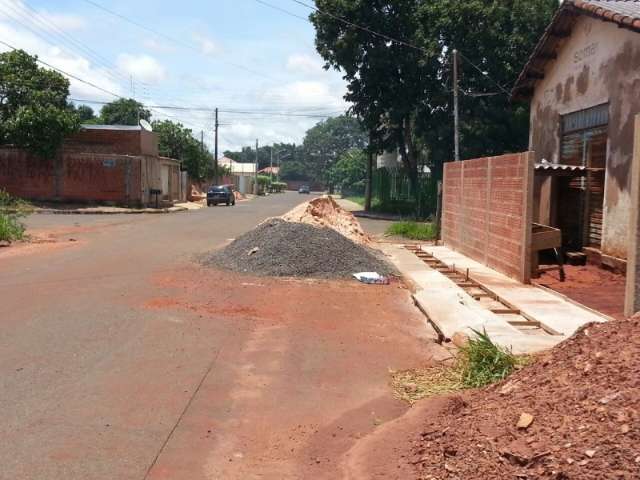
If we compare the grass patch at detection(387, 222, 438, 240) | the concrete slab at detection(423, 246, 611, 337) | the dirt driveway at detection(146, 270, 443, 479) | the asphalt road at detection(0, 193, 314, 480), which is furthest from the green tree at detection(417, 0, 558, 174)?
the dirt driveway at detection(146, 270, 443, 479)

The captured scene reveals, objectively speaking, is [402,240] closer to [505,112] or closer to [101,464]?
[505,112]

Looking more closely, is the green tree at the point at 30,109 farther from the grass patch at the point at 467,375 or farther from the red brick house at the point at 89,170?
the grass patch at the point at 467,375

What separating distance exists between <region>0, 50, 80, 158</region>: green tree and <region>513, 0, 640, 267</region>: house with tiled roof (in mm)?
27079

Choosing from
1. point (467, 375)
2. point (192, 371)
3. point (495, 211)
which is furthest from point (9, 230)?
point (467, 375)

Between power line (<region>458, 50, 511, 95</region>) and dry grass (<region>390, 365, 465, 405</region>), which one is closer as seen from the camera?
dry grass (<region>390, 365, 465, 405</region>)

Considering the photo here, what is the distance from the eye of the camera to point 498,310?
10.3 meters

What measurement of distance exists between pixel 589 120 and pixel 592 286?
454 centimetres

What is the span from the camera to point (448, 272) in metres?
15.0

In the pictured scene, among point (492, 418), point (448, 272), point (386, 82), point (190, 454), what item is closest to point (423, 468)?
point (492, 418)

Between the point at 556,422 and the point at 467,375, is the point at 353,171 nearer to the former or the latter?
the point at 467,375

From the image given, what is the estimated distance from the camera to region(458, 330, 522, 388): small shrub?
20.3 ft

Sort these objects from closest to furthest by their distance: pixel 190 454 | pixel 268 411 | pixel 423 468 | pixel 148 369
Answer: pixel 423 468 < pixel 190 454 < pixel 268 411 < pixel 148 369

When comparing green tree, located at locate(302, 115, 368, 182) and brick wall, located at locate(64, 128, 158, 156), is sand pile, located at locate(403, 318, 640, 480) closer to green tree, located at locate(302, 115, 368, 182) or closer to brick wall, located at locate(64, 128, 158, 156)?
brick wall, located at locate(64, 128, 158, 156)

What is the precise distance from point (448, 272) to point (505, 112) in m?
23.8
